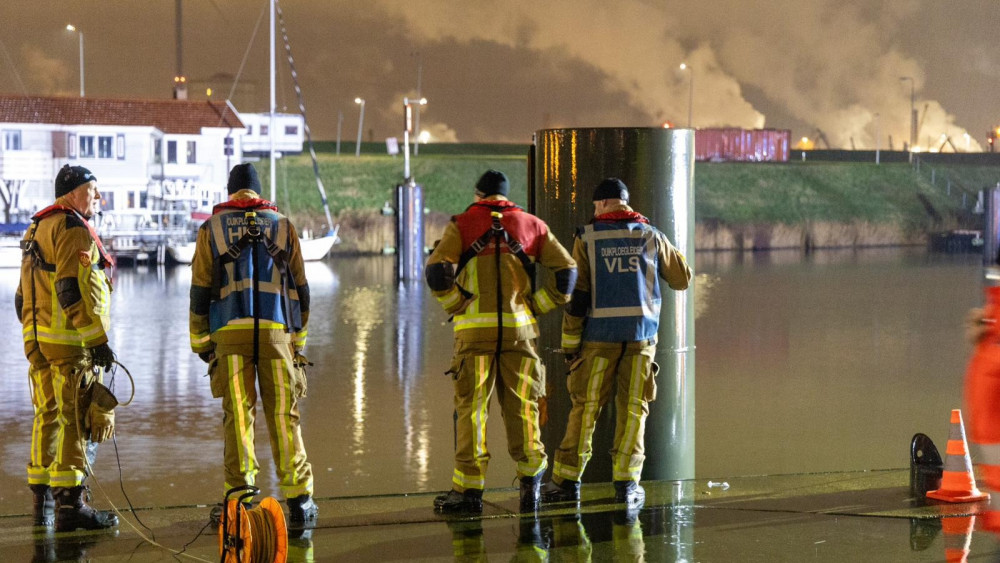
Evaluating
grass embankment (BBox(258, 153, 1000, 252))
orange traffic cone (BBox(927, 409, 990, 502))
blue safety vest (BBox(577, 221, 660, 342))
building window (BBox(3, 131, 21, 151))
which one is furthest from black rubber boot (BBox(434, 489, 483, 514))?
building window (BBox(3, 131, 21, 151))

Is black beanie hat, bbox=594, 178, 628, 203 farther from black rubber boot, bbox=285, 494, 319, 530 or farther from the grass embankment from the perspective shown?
the grass embankment

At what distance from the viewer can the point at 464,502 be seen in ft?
21.6

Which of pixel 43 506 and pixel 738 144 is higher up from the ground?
pixel 738 144

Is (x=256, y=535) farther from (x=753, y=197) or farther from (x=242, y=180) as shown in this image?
(x=753, y=197)

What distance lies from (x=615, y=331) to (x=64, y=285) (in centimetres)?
285

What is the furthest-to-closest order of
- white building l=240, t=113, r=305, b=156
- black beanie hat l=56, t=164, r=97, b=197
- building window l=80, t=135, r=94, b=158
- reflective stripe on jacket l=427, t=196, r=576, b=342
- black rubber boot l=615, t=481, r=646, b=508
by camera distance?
white building l=240, t=113, r=305, b=156 → building window l=80, t=135, r=94, b=158 → black rubber boot l=615, t=481, r=646, b=508 → reflective stripe on jacket l=427, t=196, r=576, b=342 → black beanie hat l=56, t=164, r=97, b=197

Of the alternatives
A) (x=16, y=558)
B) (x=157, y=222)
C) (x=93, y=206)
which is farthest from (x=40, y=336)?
(x=157, y=222)

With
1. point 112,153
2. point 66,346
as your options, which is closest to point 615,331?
point 66,346

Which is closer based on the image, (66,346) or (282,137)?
(66,346)

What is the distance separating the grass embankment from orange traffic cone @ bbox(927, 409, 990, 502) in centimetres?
4347

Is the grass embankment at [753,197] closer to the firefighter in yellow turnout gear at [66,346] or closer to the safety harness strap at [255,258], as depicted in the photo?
the firefighter in yellow turnout gear at [66,346]

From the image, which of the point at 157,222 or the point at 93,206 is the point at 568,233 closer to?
the point at 93,206

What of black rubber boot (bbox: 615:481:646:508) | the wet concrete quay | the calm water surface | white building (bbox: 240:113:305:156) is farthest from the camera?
white building (bbox: 240:113:305:156)

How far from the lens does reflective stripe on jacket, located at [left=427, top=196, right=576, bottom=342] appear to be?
6.48 meters
